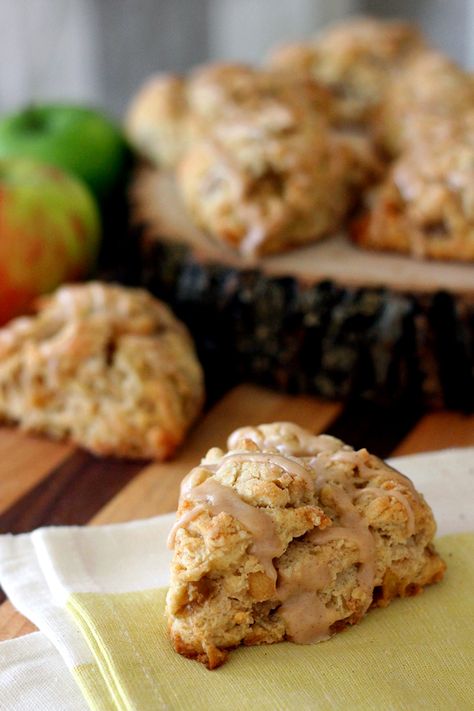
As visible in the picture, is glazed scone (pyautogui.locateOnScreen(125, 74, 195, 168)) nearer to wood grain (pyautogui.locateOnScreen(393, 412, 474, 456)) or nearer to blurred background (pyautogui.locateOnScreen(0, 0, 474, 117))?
wood grain (pyautogui.locateOnScreen(393, 412, 474, 456))

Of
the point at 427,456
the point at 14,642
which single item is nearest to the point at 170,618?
the point at 14,642

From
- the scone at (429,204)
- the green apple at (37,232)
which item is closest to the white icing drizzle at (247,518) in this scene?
the scone at (429,204)

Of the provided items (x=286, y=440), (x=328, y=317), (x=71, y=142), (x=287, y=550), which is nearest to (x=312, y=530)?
(x=287, y=550)

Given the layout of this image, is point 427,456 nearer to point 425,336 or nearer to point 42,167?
point 425,336

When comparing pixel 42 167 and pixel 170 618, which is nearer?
pixel 170 618

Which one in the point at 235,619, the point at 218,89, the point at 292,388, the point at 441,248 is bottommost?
the point at 292,388

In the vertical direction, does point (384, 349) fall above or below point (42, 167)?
below
